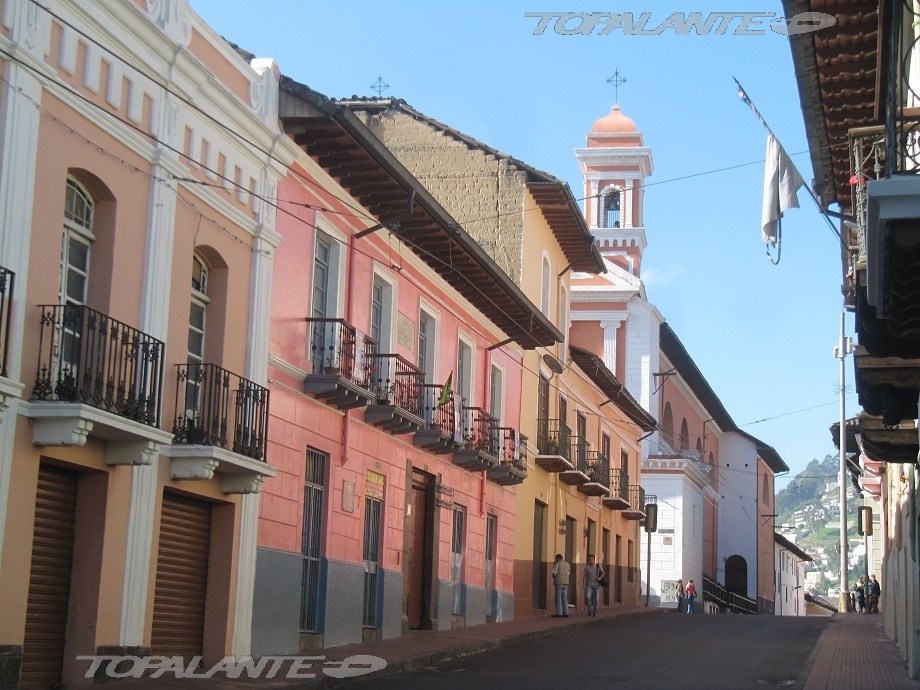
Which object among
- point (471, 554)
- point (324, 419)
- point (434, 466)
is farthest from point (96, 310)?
point (471, 554)

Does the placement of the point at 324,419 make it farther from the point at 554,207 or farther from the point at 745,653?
the point at 554,207

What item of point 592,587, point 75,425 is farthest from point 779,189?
point 592,587

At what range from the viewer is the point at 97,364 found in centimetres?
1229

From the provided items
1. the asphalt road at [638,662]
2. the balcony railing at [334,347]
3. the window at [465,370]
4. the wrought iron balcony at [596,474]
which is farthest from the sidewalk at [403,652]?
the wrought iron balcony at [596,474]

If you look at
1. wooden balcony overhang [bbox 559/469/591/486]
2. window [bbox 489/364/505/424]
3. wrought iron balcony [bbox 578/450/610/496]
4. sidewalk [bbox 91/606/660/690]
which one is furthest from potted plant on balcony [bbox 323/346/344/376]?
wrought iron balcony [bbox 578/450/610/496]

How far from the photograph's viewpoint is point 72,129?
488 inches

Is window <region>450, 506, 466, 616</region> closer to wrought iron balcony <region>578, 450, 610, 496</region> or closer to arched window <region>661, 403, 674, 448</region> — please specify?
wrought iron balcony <region>578, 450, 610, 496</region>

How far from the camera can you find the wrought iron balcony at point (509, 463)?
86.0ft

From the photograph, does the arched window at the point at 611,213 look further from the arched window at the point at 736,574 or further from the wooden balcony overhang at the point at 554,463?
the wooden balcony overhang at the point at 554,463

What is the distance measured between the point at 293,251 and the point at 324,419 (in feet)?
7.92

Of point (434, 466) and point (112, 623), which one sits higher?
point (434, 466)

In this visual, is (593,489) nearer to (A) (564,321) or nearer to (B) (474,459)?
(A) (564,321)

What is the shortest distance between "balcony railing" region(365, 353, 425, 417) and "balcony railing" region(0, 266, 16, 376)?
8287mm

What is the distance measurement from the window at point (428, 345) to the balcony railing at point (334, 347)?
171 inches
